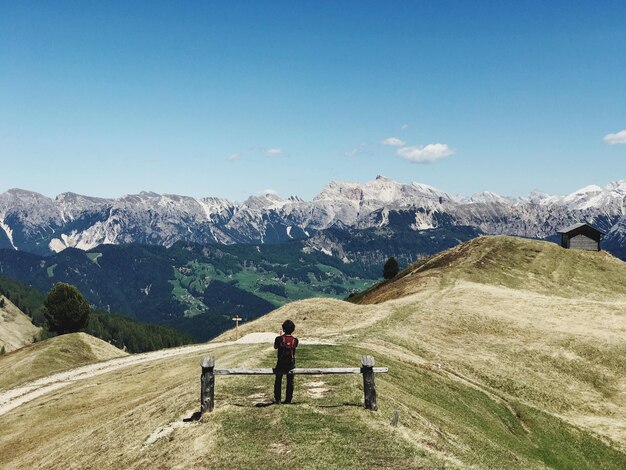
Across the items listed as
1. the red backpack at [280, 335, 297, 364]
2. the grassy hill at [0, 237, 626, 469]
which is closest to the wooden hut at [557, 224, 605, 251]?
the grassy hill at [0, 237, 626, 469]

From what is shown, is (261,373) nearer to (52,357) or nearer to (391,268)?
(52,357)

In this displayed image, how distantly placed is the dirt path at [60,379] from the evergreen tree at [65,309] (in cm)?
6891

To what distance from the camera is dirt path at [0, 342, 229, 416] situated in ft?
169

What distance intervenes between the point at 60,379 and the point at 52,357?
33.5 m

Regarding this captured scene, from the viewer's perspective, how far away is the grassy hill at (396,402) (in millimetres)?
21453

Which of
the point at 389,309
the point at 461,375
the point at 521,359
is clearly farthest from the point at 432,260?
the point at 461,375

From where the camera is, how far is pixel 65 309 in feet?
424

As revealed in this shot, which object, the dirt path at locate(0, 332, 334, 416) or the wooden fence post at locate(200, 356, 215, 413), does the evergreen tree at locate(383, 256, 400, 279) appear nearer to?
the dirt path at locate(0, 332, 334, 416)

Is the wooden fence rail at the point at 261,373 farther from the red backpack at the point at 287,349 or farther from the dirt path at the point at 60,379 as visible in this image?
the dirt path at the point at 60,379

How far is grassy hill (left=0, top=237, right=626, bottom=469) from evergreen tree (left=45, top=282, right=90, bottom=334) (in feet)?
220

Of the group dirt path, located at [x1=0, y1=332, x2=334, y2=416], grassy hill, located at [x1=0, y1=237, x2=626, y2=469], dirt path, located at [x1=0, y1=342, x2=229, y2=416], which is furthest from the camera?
dirt path, located at [x1=0, y1=332, x2=334, y2=416]

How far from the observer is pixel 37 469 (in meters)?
27.1

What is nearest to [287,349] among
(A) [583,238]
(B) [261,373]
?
(B) [261,373]

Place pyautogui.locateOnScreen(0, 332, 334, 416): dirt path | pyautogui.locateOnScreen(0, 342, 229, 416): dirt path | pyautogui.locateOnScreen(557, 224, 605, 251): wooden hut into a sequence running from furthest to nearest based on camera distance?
1. pyautogui.locateOnScreen(557, 224, 605, 251): wooden hut
2. pyautogui.locateOnScreen(0, 332, 334, 416): dirt path
3. pyautogui.locateOnScreen(0, 342, 229, 416): dirt path
